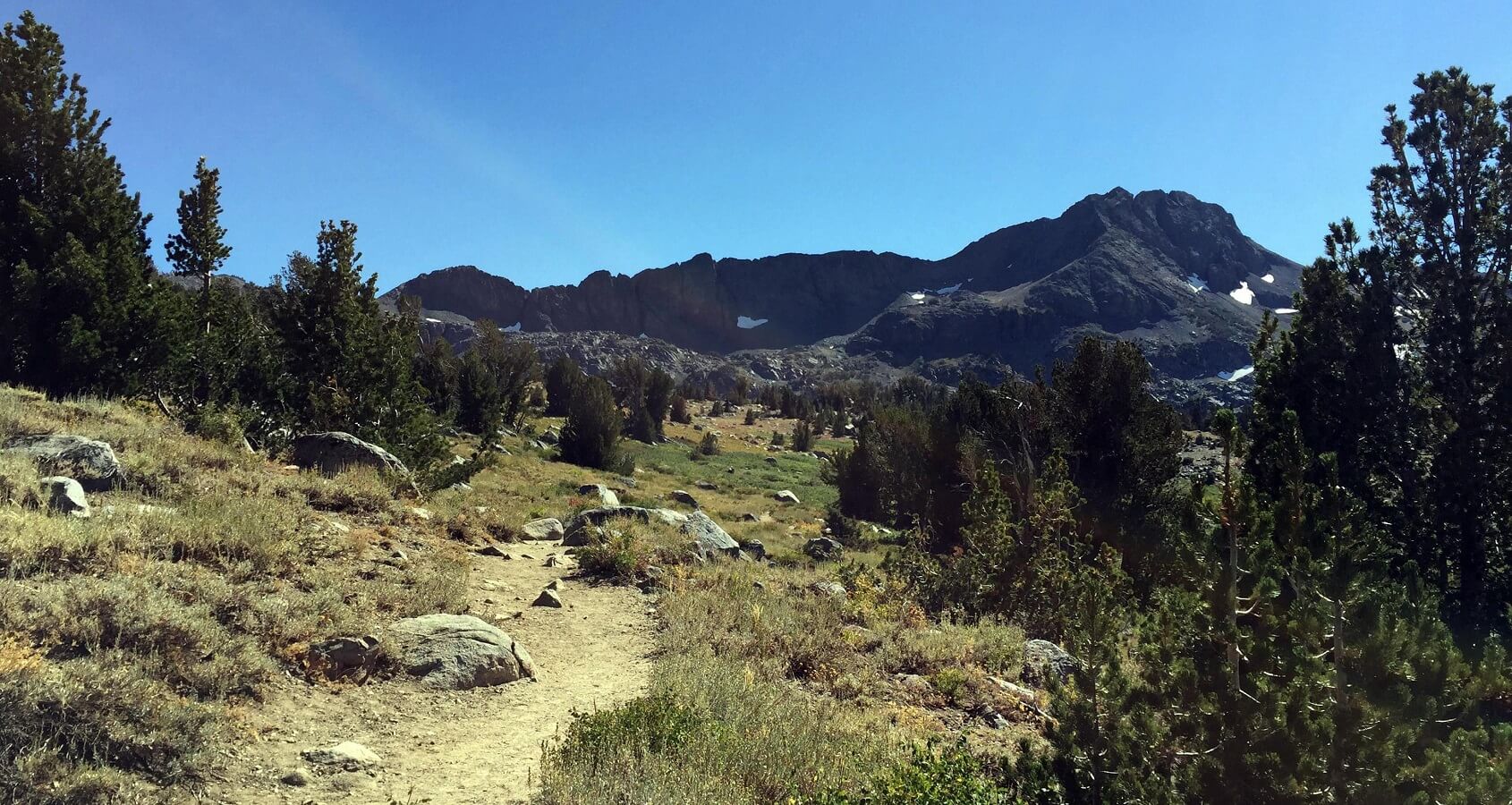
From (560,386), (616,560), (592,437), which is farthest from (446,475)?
(560,386)

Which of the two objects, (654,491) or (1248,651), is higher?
(1248,651)

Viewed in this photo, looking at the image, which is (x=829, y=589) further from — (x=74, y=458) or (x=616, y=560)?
(x=74, y=458)

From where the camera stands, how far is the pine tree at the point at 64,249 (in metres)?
12.7

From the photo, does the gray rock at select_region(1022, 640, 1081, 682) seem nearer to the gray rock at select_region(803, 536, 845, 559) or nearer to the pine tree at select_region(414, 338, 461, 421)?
the gray rock at select_region(803, 536, 845, 559)

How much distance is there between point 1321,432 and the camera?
15992 mm

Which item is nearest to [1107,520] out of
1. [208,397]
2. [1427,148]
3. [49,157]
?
[1427,148]

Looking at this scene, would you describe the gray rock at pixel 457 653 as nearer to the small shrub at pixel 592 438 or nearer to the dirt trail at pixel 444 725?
the dirt trail at pixel 444 725

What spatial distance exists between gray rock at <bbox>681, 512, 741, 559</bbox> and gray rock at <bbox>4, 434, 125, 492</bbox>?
294 inches

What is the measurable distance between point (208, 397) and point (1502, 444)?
24.7m

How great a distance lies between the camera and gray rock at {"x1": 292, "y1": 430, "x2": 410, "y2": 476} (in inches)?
485

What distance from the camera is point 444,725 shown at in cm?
534

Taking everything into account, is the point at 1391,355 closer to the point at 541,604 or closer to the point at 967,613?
the point at 967,613

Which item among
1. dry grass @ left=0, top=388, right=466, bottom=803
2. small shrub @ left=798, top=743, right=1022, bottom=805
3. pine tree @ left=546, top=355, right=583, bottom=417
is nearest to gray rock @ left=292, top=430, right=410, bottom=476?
dry grass @ left=0, top=388, right=466, bottom=803

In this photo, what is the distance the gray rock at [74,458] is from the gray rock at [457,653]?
12.9ft
